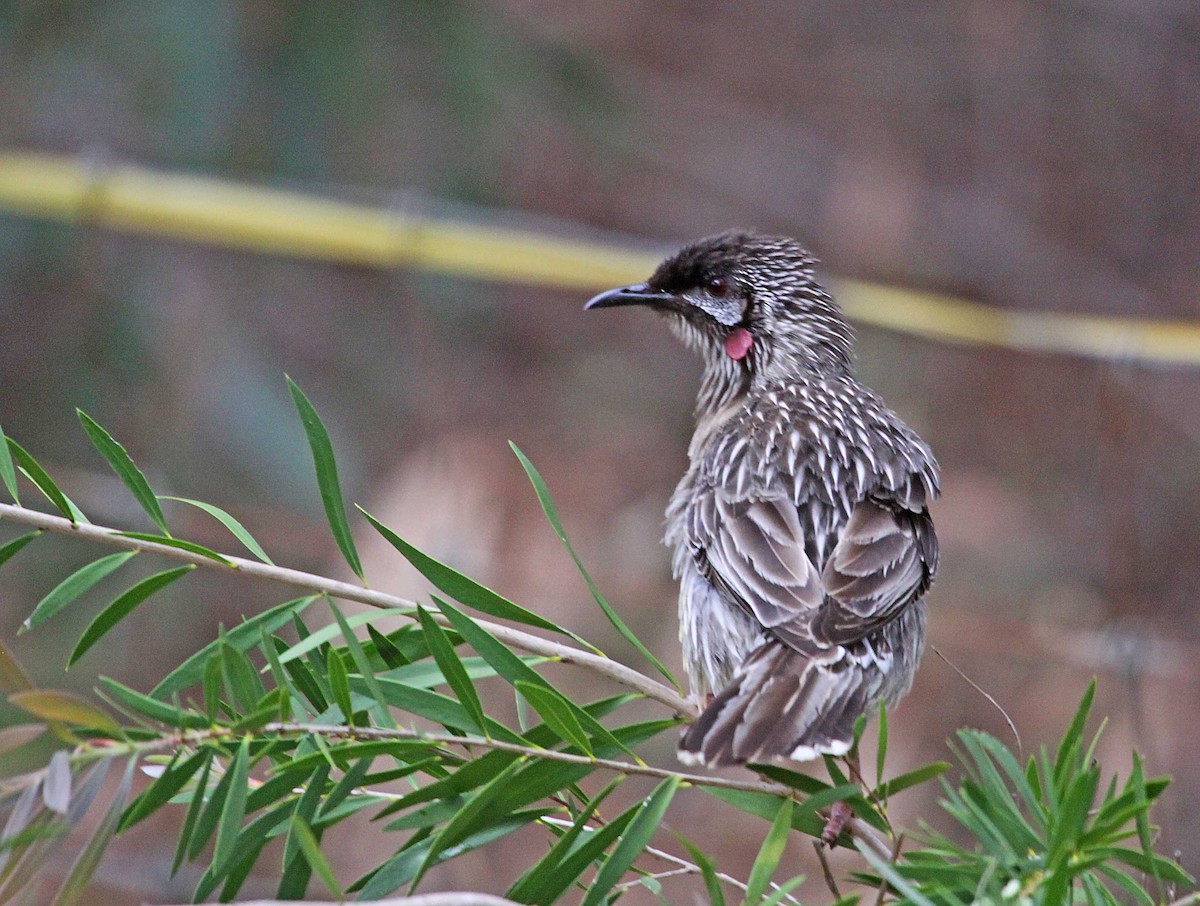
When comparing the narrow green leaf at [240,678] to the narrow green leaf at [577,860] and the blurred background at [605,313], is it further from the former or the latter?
the blurred background at [605,313]

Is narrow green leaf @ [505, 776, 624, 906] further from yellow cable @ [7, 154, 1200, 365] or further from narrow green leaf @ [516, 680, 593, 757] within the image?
yellow cable @ [7, 154, 1200, 365]

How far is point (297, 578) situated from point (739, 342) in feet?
8.47

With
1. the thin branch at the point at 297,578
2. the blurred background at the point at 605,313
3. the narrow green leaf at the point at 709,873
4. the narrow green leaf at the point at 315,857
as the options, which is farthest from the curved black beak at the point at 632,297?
the narrow green leaf at the point at 315,857

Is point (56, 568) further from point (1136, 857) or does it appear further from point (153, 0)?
point (1136, 857)

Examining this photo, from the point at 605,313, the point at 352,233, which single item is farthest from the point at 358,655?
the point at 605,313

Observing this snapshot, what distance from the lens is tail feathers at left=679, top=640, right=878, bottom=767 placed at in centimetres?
230

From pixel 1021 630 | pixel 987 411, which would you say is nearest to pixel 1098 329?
pixel 1021 630

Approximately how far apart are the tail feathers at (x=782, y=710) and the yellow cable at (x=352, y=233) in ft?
8.81

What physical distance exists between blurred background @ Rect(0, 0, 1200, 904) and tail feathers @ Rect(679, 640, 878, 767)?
5.36 feet

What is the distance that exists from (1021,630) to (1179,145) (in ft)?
18.2

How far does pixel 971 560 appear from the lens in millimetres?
9219

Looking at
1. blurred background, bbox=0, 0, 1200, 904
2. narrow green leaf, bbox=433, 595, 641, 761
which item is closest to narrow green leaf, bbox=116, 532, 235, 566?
narrow green leaf, bbox=433, 595, 641, 761

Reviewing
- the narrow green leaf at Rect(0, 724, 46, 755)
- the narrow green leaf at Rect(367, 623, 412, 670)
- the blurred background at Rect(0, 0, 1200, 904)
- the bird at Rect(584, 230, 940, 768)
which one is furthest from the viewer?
the blurred background at Rect(0, 0, 1200, 904)

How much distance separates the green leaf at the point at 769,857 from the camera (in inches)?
69.6
